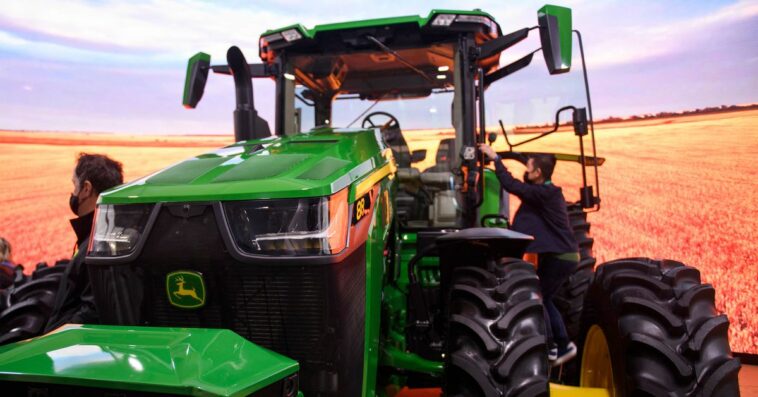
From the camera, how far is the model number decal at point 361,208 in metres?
2.04

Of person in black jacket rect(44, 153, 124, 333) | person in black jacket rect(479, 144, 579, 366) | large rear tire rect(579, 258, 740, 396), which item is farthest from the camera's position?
person in black jacket rect(479, 144, 579, 366)

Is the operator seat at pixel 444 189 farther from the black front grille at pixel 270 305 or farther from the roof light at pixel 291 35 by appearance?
the black front grille at pixel 270 305

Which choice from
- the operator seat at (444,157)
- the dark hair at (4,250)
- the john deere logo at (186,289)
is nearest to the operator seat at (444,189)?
the operator seat at (444,157)

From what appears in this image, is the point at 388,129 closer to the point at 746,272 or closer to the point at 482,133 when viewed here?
the point at 482,133

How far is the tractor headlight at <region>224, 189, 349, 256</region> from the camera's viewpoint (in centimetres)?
184

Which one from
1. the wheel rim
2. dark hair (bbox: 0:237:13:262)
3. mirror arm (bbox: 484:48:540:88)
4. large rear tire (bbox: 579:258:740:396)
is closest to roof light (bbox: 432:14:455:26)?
mirror arm (bbox: 484:48:540:88)

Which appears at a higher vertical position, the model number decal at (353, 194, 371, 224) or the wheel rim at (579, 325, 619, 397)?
the model number decal at (353, 194, 371, 224)

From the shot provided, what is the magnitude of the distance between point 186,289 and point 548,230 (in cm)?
256

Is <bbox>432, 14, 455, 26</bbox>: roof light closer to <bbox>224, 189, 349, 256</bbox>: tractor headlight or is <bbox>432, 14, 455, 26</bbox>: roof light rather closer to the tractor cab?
the tractor cab

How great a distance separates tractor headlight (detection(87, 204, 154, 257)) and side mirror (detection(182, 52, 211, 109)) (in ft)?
3.91

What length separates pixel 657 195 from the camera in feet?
Answer: 17.6

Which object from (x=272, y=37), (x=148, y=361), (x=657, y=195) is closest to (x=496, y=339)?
(x=148, y=361)

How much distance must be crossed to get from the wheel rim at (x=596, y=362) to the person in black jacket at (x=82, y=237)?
2215mm

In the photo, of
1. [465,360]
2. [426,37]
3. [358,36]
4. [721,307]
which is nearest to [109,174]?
[358,36]
